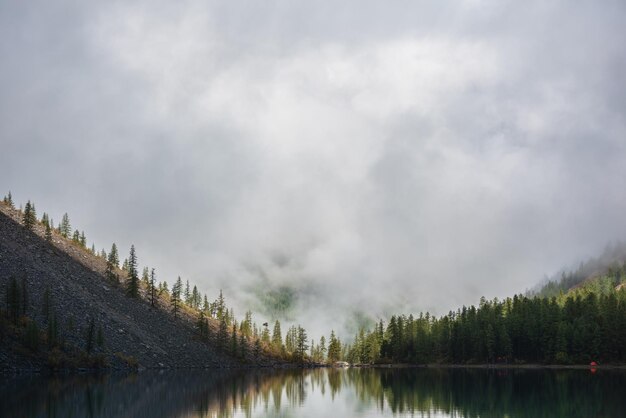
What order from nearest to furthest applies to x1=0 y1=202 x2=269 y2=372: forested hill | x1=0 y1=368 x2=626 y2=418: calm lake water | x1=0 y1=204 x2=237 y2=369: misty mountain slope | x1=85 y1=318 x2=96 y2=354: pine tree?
x1=0 y1=368 x2=626 y2=418: calm lake water, x1=0 y1=202 x2=269 y2=372: forested hill, x1=85 y1=318 x2=96 y2=354: pine tree, x1=0 y1=204 x2=237 y2=369: misty mountain slope

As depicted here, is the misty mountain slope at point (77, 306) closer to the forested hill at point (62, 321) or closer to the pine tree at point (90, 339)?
the forested hill at point (62, 321)

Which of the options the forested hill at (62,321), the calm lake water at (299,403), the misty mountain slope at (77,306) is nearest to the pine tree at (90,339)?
the forested hill at (62,321)

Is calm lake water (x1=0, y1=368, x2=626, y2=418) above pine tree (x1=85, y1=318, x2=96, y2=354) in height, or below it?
below

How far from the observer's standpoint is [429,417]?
5675cm

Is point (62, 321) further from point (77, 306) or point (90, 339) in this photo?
point (77, 306)

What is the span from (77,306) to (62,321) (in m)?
15.0

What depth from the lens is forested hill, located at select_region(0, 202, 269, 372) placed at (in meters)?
126

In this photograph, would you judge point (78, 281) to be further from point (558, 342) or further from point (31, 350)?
point (558, 342)

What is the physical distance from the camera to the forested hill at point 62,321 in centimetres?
12606

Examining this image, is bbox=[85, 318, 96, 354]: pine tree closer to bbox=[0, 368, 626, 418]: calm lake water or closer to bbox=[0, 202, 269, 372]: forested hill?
bbox=[0, 202, 269, 372]: forested hill

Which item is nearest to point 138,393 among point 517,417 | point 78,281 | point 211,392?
point 211,392

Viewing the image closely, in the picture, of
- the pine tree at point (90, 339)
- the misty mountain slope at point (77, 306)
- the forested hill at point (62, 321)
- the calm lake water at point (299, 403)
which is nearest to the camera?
the calm lake water at point (299, 403)

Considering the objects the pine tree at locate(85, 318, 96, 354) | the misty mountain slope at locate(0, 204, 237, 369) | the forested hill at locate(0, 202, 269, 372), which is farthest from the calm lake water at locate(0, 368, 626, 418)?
the misty mountain slope at locate(0, 204, 237, 369)

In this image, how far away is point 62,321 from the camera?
481 ft
